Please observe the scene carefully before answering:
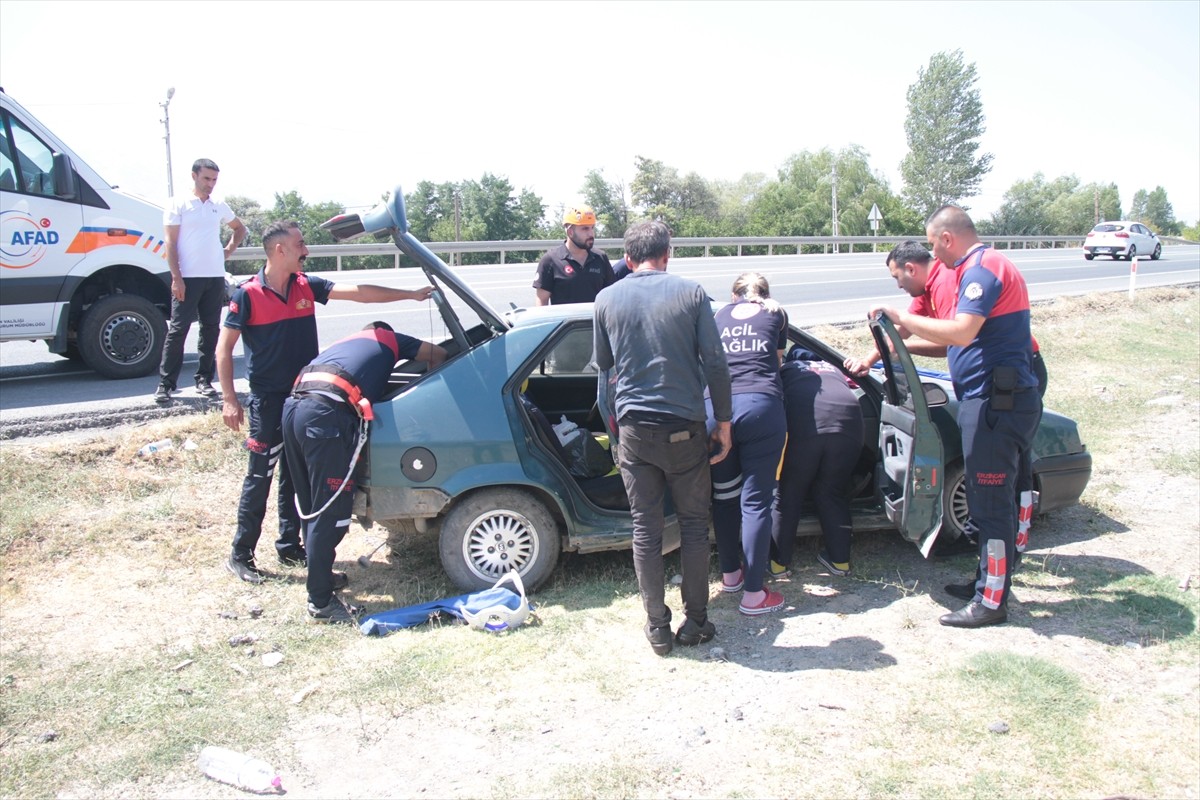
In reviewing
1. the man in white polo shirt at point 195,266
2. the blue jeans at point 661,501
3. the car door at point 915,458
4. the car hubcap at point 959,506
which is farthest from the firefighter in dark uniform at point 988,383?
the man in white polo shirt at point 195,266

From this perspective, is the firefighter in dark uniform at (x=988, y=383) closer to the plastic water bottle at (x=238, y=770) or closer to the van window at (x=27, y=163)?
the plastic water bottle at (x=238, y=770)

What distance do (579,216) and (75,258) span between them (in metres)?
4.69

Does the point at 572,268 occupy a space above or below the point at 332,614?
above

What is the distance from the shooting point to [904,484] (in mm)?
4574

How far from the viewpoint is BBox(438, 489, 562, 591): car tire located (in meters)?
4.59

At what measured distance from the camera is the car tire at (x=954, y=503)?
5047 millimetres

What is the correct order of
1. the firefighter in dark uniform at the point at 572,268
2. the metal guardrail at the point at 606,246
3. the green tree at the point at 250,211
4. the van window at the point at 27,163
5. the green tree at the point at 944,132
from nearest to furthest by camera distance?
Answer: the firefighter in dark uniform at the point at 572,268 < the van window at the point at 27,163 < the metal guardrail at the point at 606,246 < the green tree at the point at 250,211 < the green tree at the point at 944,132

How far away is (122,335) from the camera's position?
853 cm

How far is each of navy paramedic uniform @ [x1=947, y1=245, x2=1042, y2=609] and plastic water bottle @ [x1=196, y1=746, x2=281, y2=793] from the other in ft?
10.4

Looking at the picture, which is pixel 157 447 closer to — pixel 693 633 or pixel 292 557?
pixel 292 557

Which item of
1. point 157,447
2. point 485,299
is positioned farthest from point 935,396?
point 485,299

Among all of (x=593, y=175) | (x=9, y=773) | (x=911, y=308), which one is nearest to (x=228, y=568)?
(x=9, y=773)

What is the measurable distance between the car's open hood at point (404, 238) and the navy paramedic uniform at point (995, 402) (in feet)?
7.33

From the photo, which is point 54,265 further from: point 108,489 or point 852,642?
point 852,642
